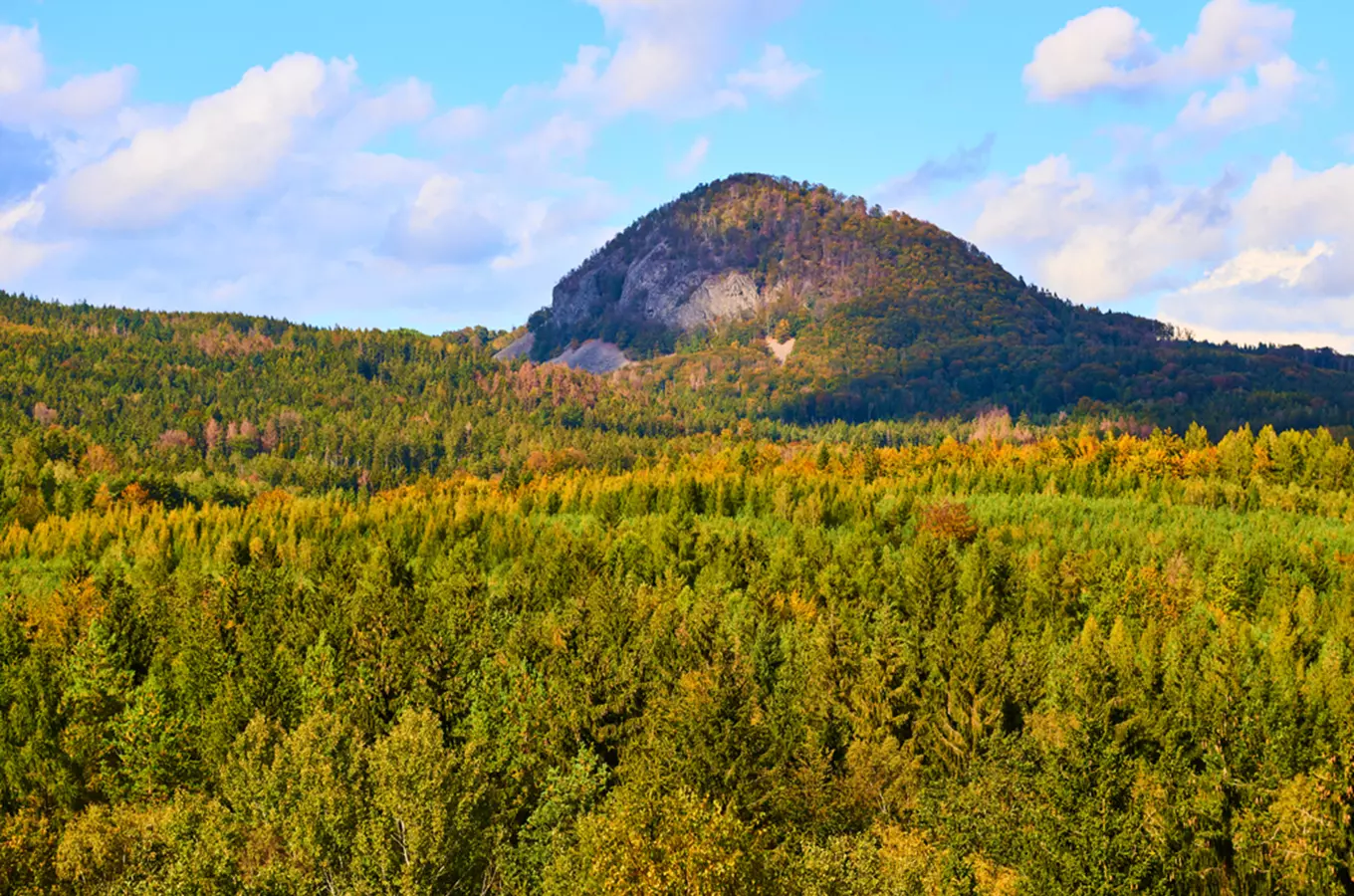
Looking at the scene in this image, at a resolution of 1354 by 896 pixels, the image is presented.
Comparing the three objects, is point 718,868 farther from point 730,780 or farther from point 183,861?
point 183,861

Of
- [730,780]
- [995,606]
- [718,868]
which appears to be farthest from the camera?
[995,606]

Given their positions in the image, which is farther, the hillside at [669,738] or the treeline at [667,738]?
the treeline at [667,738]

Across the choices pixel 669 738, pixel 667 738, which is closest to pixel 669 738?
pixel 669 738

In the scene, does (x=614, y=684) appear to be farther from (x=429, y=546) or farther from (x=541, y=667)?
(x=429, y=546)

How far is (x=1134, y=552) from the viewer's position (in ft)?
465

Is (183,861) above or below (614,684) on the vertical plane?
below

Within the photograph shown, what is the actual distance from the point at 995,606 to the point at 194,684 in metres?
77.0

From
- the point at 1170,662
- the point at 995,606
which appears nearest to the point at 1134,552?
the point at 995,606

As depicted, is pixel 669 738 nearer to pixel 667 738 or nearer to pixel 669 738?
pixel 669 738

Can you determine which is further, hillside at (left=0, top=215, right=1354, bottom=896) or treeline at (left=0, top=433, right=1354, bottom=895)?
treeline at (left=0, top=433, right=1354, bottom=895)

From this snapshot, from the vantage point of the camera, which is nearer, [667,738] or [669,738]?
[667,738]

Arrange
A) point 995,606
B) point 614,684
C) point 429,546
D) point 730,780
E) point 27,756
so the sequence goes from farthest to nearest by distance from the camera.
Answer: point 429,546 < point 995,606 < point 27,756 < point 614,684 < point 730,780

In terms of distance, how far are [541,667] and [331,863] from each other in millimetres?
24030

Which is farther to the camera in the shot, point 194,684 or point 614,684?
point 194,684
